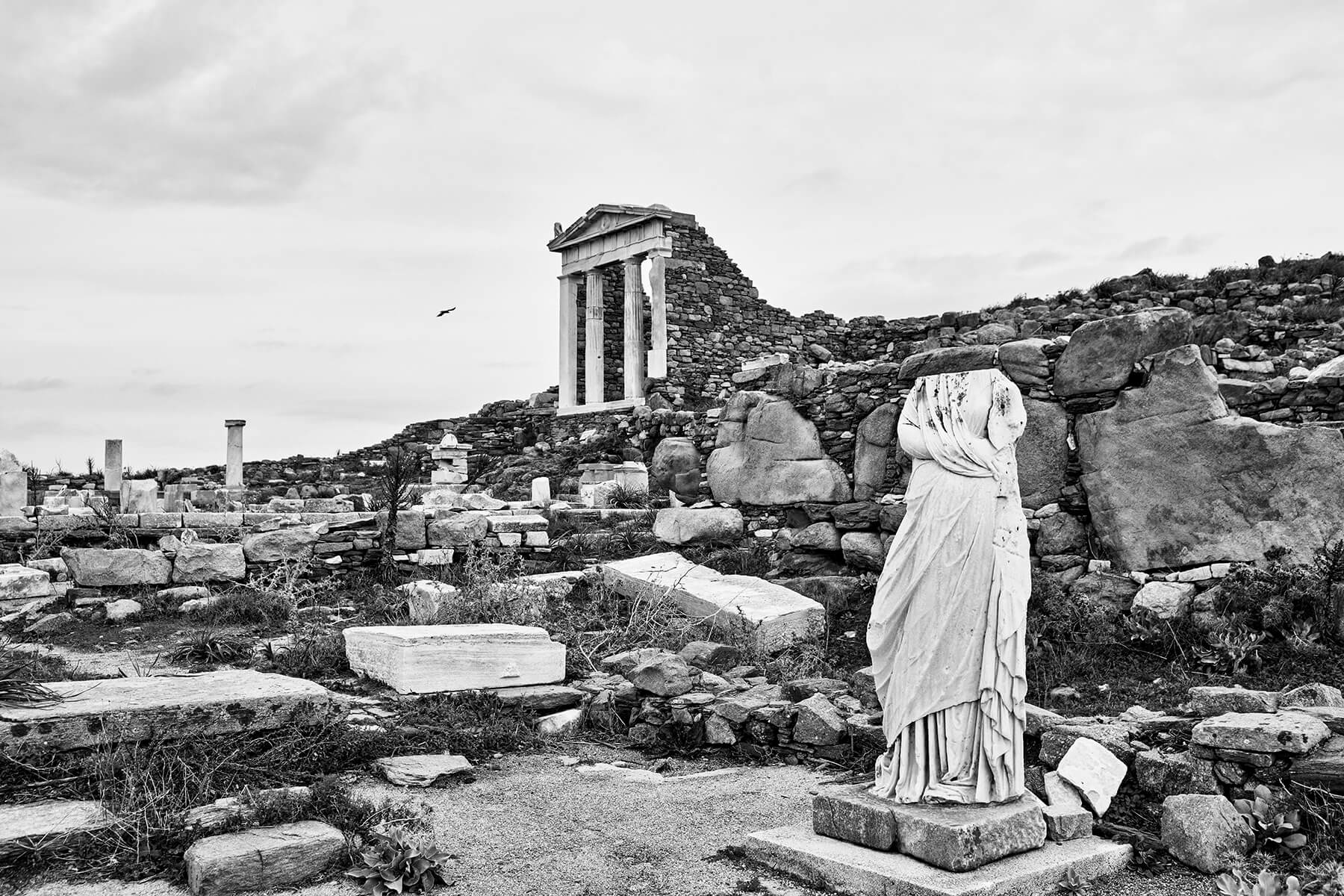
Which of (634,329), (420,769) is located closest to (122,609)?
(420,769)

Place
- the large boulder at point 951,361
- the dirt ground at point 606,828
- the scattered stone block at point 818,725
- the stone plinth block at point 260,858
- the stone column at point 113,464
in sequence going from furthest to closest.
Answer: the stone column at point 113,464 < the large boulder at point 951,361 < the scattered stone block at point 818,725 < the dirt ground at point 606,828 < the stone plinth block at point 260,858

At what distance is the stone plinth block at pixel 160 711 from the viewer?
5.41m

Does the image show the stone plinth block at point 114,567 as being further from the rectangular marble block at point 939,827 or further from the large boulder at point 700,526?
the rectangular marble block at point 939,827

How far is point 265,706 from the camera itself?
600 centimetres

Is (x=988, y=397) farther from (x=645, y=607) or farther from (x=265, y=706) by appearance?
(x=645, y=607)

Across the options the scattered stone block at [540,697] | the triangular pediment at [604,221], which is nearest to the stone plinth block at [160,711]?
the scattered stone block at [540,697]

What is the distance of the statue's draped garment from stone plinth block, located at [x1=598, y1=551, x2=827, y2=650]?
14.7 feet

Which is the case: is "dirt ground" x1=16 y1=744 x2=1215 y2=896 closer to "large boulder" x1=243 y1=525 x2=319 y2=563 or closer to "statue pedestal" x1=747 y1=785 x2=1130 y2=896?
"statue pedestal" x1=747 y1=785 x2=1130 y2=896

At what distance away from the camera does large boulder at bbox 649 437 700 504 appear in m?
14.8

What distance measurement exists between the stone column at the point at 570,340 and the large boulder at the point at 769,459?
13.1 m

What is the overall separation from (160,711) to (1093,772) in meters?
4.78

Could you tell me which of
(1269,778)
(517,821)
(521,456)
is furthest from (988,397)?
(521,456)

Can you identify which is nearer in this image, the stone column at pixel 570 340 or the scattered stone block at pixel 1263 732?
the scattered stone block at pixel 1263 732

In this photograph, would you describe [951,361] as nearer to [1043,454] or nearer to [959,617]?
[1043,454]
